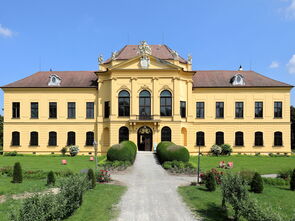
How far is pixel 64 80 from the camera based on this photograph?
41.9m

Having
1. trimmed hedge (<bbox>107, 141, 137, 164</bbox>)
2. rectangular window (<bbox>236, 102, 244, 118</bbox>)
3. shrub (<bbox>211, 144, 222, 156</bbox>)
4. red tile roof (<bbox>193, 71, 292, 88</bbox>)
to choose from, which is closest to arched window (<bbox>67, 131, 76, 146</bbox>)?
trimmed hedge (<bbox>107, 141, 137, 164</bbox>)

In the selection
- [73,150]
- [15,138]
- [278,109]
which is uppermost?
[278,109]

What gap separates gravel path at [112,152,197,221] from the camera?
11.8 meters

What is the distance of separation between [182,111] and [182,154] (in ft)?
42.3

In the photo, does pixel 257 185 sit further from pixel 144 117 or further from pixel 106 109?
pixel 106 109

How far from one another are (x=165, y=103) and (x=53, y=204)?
94.7 ft

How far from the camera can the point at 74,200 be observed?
38.1 feet

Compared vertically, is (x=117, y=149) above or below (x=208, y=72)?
below

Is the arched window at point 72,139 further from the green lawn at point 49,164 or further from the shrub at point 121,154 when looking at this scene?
the shrub at point 121,154

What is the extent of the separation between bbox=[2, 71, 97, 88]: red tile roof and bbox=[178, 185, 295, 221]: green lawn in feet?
90.8

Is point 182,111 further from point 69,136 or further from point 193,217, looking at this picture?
point 193,217

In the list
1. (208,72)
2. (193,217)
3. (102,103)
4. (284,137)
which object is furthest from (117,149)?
(284,137)

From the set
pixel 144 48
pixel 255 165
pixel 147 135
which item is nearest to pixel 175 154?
pixel 255 165

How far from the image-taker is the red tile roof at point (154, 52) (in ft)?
130
